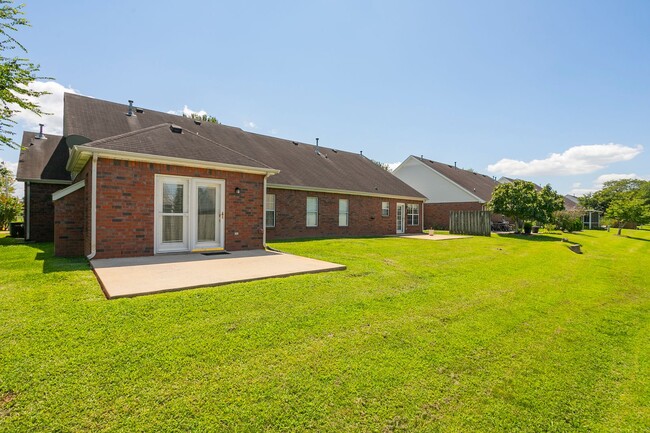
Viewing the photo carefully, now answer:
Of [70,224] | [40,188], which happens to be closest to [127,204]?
[70,224]

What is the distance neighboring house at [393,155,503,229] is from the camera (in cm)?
2606

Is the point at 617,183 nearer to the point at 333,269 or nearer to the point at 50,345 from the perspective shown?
the point at 333,269

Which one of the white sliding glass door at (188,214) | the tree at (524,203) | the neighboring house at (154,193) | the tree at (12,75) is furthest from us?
the tree at (524,203)

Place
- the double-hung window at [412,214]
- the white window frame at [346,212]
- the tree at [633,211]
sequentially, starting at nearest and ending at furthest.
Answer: the white window frame at [346,212] < the double-hung window at [412,214] < the tree at [633,211]

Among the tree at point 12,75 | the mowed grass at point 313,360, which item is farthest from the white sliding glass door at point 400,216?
the tree at point 12,75

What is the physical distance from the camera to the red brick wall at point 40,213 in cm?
1284

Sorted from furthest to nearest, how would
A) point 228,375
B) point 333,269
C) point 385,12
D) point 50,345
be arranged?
point 385,12 < point 333,269 < point 50,345 < point 228,375

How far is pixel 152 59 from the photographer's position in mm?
13359

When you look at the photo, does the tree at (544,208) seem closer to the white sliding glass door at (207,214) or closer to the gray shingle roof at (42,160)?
the white sliding glass door at (207,214)

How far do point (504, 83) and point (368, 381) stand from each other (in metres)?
17.0

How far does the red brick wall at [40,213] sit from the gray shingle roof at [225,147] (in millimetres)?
2642

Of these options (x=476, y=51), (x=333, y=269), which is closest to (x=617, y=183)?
(x=476, y=51)

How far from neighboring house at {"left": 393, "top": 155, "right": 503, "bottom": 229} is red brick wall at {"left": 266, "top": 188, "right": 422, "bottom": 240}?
8203 millimetres

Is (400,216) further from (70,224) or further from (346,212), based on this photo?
(70,224)
